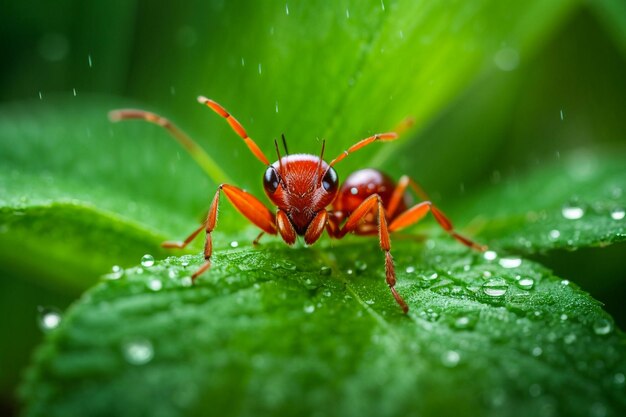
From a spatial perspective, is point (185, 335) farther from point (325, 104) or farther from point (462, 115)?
point (462, 115)

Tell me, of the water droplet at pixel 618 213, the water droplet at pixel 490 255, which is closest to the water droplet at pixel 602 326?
the water droplet at pixel 490 255

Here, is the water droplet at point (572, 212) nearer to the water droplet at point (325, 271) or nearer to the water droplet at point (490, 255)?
the water droplet at point (490, 255)

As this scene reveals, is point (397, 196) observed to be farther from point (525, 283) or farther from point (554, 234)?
point (525, 283)

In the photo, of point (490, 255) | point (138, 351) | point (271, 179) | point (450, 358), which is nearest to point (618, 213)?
point (490, 255)

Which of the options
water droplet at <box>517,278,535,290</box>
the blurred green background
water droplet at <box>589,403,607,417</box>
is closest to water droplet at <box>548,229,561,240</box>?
water droplet at <box>517,278,535,290</box>

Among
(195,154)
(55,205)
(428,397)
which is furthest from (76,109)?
(428,397)

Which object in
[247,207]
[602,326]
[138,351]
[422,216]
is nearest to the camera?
[138,351]

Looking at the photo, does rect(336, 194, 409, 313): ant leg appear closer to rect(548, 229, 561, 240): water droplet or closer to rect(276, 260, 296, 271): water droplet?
rect(276, 260, 296, 271): water droplet
